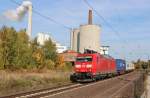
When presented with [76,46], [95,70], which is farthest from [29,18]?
[76,46]

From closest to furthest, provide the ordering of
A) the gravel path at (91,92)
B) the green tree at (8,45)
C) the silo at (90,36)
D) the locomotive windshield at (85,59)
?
1. the gravel path at (91,92)
2. the locomotive windshield at (85,59)
3. the green tree at (8,45)
4. the silo at (90,36)

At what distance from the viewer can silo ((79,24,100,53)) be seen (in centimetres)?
9569

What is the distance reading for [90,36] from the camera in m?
96.4

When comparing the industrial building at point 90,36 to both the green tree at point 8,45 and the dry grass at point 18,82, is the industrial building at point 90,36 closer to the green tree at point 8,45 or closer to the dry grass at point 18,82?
the green tree at point 8,45

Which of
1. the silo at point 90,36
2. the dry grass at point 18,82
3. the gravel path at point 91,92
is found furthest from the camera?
the silo at point 90,36

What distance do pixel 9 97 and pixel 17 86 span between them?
8.78 metres

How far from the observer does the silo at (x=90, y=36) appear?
314 ft

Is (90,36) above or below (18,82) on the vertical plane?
above

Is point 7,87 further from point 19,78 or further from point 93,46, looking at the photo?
point 93,46

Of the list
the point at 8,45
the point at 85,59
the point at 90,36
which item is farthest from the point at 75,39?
the point at 85,59

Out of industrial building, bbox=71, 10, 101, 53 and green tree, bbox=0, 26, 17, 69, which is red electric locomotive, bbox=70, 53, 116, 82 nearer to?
green tree, bbox=0, 26, 17, 69

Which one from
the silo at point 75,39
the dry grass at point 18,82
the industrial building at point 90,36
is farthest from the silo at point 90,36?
the dry grass at point 18,82

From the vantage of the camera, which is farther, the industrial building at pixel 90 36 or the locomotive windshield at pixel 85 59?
the industrial building at pixel 90 36

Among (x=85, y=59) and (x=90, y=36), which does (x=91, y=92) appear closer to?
(x=85, y=59)
